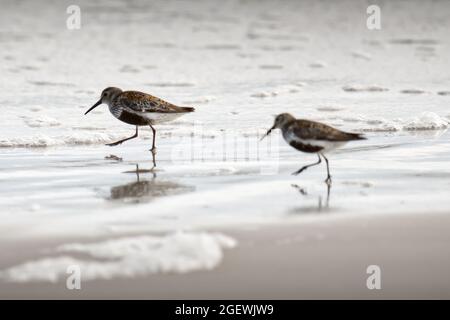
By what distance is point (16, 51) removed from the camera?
17.8 metres

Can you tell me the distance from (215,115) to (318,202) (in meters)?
5.13

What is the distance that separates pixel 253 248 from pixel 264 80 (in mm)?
9643

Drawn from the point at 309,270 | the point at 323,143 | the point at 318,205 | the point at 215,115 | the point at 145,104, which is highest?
the point at 145,104

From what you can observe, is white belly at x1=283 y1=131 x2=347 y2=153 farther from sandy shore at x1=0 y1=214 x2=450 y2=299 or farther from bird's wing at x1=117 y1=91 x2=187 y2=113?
bird's wing at x1=117 y1=91 x2=187 y2=113

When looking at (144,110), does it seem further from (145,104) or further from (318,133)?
(318,133)

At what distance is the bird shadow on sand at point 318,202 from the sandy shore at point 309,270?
0.41 meters

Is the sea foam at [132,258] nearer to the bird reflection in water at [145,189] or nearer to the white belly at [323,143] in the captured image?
the bird reflection in water at [145,189]

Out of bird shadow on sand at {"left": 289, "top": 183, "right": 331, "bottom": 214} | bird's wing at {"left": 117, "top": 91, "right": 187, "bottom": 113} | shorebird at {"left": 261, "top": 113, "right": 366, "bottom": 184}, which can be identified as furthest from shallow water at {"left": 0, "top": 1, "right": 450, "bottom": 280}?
bird's wing at {"left": 117, "top": 91, "right": 187, "bottom": 113}

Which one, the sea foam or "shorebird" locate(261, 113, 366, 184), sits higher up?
"shorebird" locate(261, 113, 366, 184)

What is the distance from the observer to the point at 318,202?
20.7 feet

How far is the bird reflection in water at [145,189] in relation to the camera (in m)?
6.59

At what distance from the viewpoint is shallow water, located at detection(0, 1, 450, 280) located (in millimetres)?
6246

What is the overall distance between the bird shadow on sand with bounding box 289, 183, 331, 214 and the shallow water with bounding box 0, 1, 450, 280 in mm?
18

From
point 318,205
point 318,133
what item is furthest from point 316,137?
point 318,205
